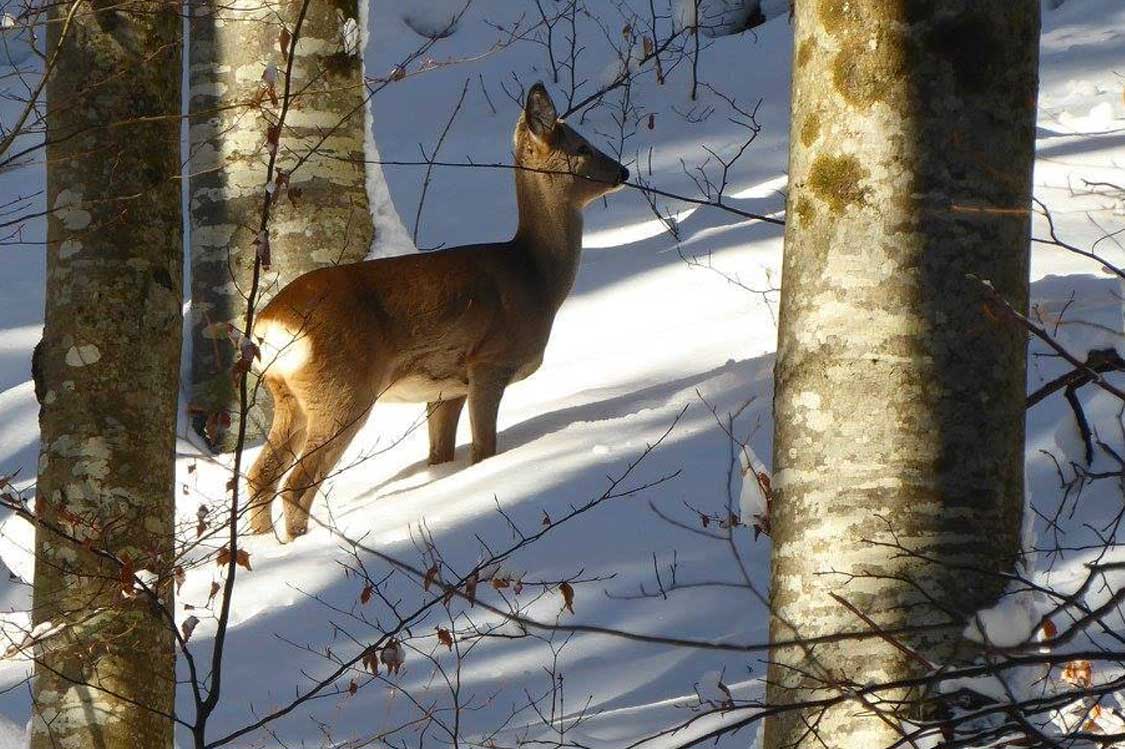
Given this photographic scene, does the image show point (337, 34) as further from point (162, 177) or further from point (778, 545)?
point (778, 545)

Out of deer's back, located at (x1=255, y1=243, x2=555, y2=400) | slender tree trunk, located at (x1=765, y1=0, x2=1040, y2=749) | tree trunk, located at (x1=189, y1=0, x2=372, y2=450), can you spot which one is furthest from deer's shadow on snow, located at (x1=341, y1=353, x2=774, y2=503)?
slender tree trunk, located at (x1=765, y1=0, x2=1040, y2=749)

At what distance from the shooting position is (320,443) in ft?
21.5

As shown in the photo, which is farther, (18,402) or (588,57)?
(588,57)

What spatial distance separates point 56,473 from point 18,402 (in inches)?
198

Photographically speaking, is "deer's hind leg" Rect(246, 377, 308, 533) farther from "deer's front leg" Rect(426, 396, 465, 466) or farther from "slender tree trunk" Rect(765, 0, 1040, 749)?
"slender tree trunk" Rect(765, 0, 1040, 749)

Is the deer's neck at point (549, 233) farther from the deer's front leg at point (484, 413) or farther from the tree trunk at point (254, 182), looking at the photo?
the tree trunk at point (254, 182)

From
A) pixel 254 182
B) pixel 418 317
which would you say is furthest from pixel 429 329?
pixel 254 182

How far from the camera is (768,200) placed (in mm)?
10039

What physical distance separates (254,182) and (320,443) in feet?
6.22

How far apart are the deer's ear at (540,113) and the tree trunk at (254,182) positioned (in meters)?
0.95

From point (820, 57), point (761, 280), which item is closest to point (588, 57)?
point (761, 280)

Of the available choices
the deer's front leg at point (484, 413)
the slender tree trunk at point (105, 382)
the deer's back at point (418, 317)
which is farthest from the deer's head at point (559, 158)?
the slender tree trunk at point (105, 382)

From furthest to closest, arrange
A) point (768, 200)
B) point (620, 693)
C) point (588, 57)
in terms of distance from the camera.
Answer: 1. point (588, 57)
2. point (768, 200)
3. point (620, 693)

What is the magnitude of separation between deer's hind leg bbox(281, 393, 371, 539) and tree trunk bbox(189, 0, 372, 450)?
117 cm
